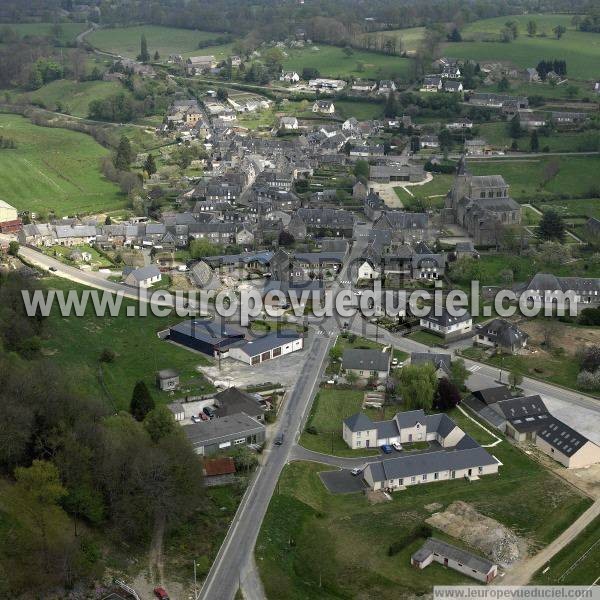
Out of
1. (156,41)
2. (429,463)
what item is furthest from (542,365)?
(156,41)

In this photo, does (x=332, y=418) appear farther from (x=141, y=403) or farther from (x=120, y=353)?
(x=120, y=353)

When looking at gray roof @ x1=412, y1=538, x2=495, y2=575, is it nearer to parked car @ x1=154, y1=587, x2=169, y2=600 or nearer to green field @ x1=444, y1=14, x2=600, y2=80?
parked car @ x1=154, y1=587, x2=169, y2=600

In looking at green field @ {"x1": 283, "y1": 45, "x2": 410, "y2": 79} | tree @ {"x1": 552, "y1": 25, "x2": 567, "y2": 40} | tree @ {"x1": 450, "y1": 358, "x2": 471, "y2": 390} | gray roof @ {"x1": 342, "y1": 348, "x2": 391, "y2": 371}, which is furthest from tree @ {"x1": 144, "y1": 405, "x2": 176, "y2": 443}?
tree @ {"x1": 552, "y1": 25, "x2": 567, "y2": 40}

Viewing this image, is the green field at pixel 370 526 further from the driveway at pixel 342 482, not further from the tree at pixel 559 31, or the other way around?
the tree at pixel 559 31

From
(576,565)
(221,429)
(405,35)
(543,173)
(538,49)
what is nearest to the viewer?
(576,565)

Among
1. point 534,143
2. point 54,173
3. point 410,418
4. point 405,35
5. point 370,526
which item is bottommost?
point 54,173

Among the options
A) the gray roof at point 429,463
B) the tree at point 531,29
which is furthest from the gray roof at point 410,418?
the tree at point 531,29

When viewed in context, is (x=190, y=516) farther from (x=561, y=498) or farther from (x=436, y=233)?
(x=436, y=233)
